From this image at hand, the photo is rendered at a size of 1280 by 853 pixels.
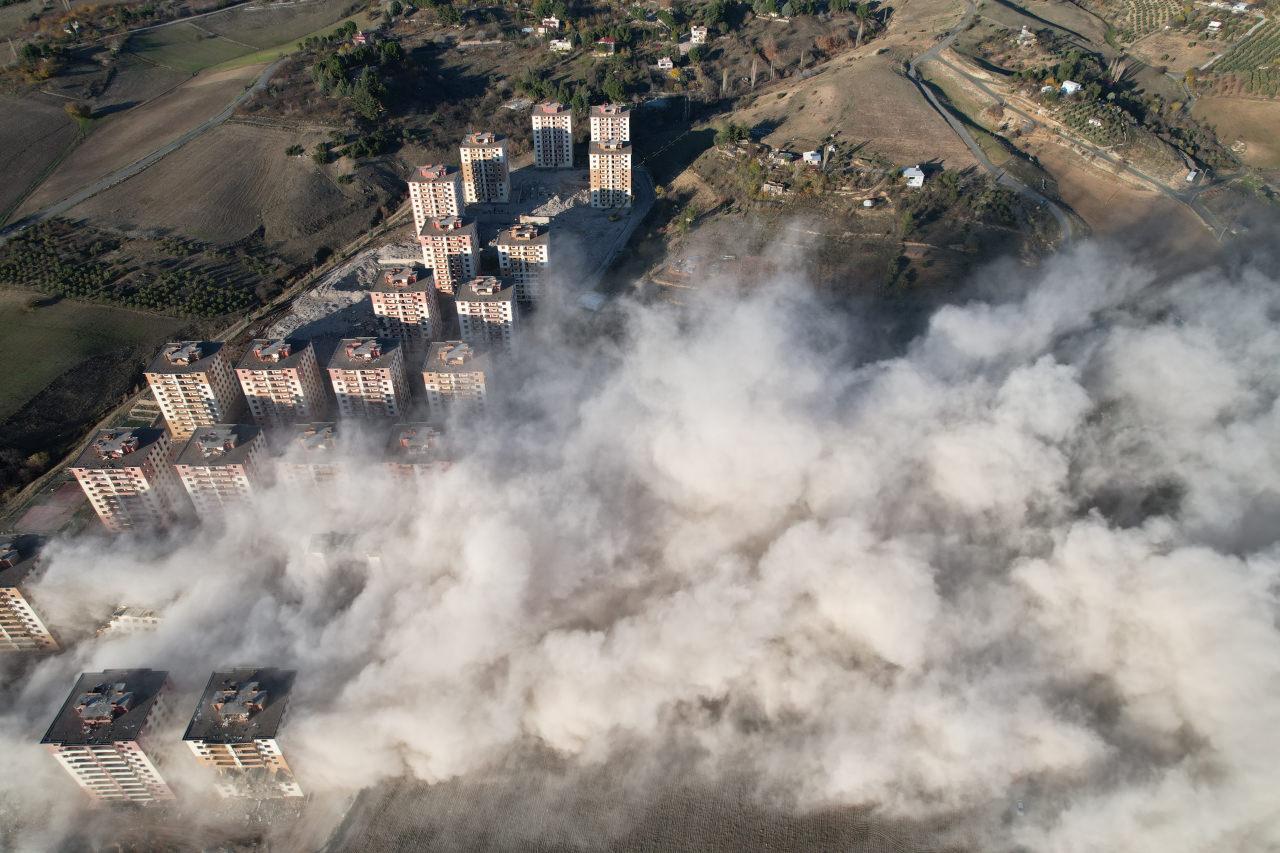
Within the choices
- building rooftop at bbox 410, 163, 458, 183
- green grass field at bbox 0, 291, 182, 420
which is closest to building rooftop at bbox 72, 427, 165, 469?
green grass field at bbox 0, 291, 182, 420

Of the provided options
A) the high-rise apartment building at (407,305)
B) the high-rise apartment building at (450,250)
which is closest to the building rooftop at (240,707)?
the high-rise apartment building at (407,305)

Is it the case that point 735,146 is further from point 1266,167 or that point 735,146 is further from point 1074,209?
point 1266,167

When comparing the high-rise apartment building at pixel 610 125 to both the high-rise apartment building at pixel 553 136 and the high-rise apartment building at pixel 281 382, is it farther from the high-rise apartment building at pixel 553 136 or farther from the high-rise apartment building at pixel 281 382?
the high-rise apartment building at pixel 281 382

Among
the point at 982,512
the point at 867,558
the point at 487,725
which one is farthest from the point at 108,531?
the point at 982,512

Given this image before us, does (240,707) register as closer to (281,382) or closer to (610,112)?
(281,382)

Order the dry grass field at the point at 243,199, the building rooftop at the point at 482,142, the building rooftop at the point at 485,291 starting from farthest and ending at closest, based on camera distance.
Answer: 1. the building rooftop at the point at 482,142
2. the dry grass field at the point at 243,199
3. the building rooftop at the point at 485,291

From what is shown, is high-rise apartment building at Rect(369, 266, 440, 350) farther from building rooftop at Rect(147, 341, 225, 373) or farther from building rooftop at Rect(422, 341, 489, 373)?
building rooftop at Rect(147, 341, 225, 373)
